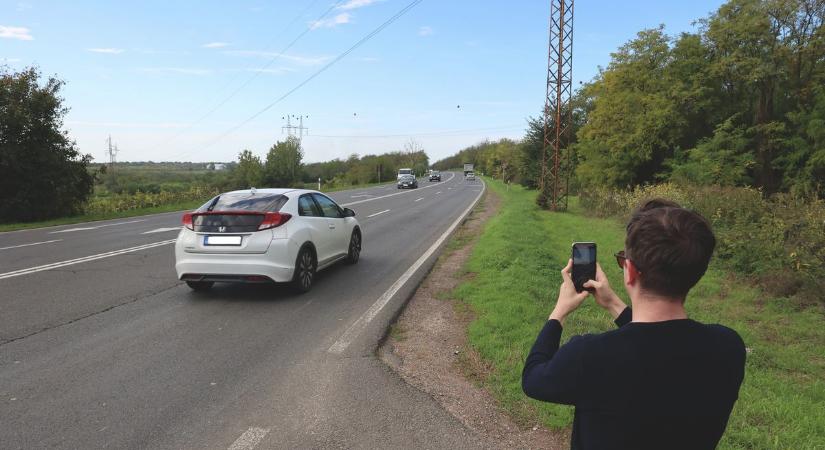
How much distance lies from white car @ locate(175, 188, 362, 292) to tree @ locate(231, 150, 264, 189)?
69435 millimetres

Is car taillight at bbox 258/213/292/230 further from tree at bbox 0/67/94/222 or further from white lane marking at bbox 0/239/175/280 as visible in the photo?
tree at bbox 0/67/94/222

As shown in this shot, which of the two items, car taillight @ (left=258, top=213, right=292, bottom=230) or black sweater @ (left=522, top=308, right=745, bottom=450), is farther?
car taillight @ (left=258, top=213, right=292, bottom=230)

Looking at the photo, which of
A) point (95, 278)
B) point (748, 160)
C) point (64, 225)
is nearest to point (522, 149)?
point (748, 160)

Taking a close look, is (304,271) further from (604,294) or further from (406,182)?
(406,182)

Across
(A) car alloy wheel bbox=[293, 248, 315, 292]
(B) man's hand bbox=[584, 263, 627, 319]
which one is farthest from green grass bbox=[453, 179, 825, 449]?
(A) car alloy wheel bbox=[293, 248, 315, 292]

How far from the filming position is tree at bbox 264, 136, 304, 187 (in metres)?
76.2

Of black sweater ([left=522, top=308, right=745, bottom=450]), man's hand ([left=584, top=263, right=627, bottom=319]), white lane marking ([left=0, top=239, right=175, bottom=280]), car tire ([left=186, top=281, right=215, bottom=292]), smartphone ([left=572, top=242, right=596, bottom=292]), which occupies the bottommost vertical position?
car tire ([left=186, top=281, right=215, bottom=292])

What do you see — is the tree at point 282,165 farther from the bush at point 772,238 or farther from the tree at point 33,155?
the bush at point 772,238

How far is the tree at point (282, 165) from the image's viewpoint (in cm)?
7625

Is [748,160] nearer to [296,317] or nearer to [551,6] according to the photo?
[551,6]

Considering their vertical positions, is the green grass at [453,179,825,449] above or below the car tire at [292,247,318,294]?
below

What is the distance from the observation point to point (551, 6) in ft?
73.3

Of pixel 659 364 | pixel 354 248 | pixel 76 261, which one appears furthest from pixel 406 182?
pixel 659 364

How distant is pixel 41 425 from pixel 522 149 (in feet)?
134
